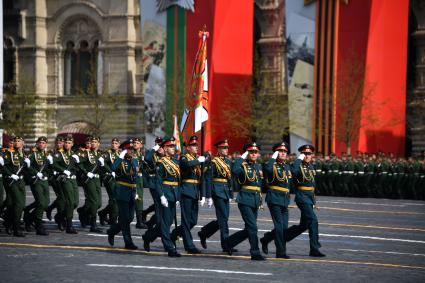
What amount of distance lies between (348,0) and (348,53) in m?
2.35

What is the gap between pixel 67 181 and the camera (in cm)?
1994

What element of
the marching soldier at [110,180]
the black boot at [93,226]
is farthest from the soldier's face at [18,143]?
the black boot at [93,226]

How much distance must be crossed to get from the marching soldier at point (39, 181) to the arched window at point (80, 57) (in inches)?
1350

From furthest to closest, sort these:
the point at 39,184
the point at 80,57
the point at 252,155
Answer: the point at 80,57
the point at 39,184
the point at 252,155

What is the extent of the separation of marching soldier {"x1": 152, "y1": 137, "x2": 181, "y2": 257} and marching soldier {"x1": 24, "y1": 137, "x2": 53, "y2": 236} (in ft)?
12.2

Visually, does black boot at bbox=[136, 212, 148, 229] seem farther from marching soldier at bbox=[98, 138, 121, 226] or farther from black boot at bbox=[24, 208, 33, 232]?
black boot at bbox=[24, 208, 33, 232]

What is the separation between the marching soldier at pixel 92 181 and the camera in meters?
20.0

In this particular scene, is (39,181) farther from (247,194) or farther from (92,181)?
(247,194)

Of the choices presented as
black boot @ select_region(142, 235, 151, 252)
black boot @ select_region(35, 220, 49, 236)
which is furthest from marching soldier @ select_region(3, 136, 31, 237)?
black boot @ select_region(142, 235, 151, 252)

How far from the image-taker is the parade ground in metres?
13.7

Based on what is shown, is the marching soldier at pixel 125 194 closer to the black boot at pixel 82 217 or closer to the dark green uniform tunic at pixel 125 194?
the dark green uniform tunic at pixel 125 194

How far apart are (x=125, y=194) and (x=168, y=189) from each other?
1.08 m

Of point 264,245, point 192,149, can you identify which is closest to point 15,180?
point 192,149

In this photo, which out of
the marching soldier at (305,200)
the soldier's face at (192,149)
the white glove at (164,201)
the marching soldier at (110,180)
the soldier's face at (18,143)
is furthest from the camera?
the marching soldier at (110,180)
